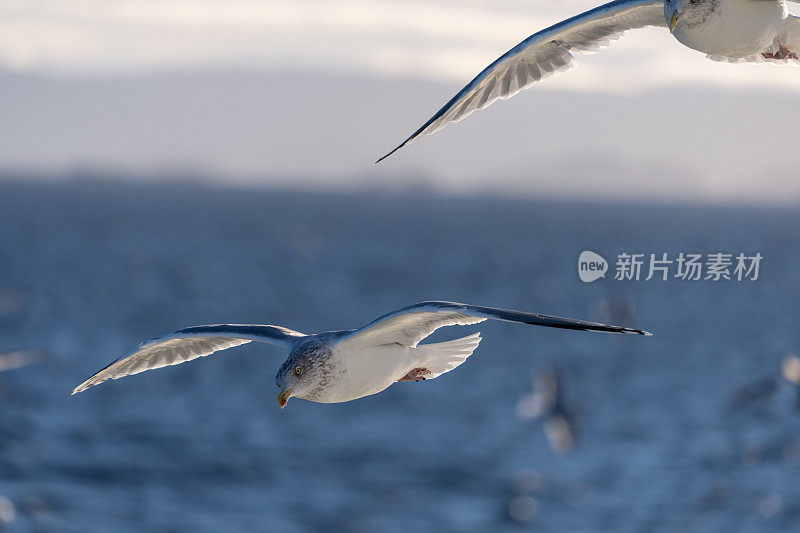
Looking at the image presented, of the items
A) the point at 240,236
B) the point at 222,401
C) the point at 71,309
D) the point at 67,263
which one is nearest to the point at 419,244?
the point at 240,236

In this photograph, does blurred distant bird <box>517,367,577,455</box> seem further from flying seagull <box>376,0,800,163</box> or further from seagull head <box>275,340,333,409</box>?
seagull head <box>275,340,333,409</box>

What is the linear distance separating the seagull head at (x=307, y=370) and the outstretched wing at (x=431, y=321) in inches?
7.2

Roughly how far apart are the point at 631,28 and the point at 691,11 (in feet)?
5.96

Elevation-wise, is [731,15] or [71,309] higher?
[731,15]

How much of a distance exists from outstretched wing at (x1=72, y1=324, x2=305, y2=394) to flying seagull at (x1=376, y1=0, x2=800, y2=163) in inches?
70.3

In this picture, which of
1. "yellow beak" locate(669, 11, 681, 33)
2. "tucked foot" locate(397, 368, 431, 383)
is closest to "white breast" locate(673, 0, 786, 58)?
"yellow beak" locate(669, 11, 681, 33)

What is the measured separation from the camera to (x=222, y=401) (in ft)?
133

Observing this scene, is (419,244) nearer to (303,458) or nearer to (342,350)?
(303,458)

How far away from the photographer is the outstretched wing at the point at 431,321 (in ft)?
18.5

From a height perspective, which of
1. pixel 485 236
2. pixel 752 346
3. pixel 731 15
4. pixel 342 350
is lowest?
pixel 485 236

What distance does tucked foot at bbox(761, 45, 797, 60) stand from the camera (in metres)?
9.17

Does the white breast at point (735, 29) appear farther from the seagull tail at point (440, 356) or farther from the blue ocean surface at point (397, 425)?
the blue ocean surface at point (397, 425)

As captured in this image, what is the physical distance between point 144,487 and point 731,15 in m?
27.0

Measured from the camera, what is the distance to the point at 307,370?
25.0 feet
